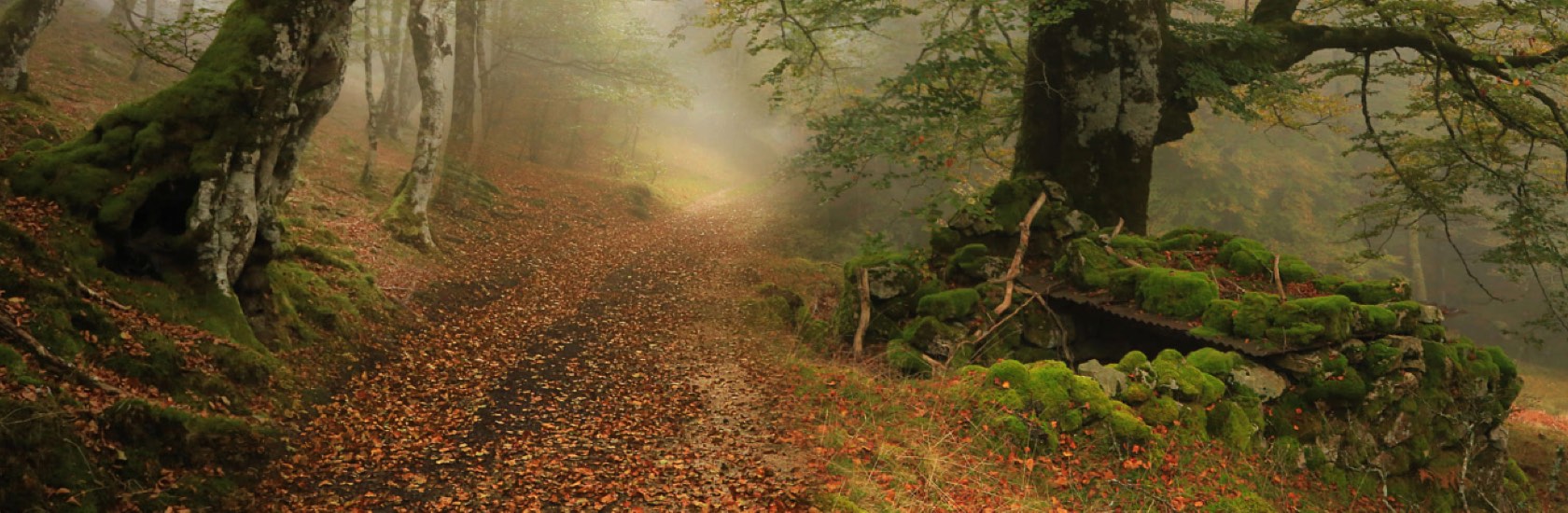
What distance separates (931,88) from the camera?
501 inches

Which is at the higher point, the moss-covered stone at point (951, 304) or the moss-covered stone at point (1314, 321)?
the moss-covered stone at point (1314, 321)

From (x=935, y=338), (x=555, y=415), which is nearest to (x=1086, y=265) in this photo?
(x=935, y=338)

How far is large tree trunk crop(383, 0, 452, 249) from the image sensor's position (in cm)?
1295

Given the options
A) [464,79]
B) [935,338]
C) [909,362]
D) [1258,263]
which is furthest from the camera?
[464,79]

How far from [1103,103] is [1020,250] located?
2.70m

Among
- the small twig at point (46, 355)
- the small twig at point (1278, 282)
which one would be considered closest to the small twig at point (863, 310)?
the small twig at point (1278, 282)

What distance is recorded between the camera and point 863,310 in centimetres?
1092

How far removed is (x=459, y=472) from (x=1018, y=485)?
4464mm

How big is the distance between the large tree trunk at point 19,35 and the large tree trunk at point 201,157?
262 inches

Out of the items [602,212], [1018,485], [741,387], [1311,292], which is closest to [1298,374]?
[1311,292]

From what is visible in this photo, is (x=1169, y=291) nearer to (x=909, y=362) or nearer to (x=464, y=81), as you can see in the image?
(x=909, y=362)

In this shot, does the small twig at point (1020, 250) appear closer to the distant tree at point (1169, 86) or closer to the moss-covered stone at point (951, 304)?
the moss-covered stone at point (951, 304)

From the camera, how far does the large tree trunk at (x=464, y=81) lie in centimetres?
1581

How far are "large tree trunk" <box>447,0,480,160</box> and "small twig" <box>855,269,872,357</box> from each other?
952 centimetres
